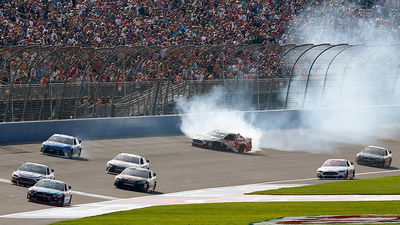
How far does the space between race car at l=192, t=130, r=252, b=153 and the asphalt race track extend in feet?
1.72

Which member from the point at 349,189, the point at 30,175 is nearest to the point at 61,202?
the point at 30,175

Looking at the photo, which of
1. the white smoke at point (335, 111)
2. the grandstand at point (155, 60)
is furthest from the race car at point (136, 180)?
the white smoke at point (335, 111)

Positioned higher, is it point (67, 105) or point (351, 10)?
point (351, 10)

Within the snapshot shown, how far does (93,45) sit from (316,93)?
37.7 ft

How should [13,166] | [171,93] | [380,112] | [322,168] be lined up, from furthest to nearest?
[380,112], [171,93], [322,168], [13,166]

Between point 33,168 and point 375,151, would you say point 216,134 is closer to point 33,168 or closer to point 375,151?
point 375,151

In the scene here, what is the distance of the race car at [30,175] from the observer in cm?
3238

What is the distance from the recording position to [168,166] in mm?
39750

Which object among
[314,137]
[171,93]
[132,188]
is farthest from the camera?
[314,137]

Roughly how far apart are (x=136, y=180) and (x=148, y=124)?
13.8 m

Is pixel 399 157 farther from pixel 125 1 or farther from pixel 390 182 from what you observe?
pixel 125 1

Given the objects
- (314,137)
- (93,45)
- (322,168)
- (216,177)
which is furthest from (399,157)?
(93,45)

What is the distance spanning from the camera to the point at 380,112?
57.5m

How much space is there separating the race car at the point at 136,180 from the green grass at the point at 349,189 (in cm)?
358
